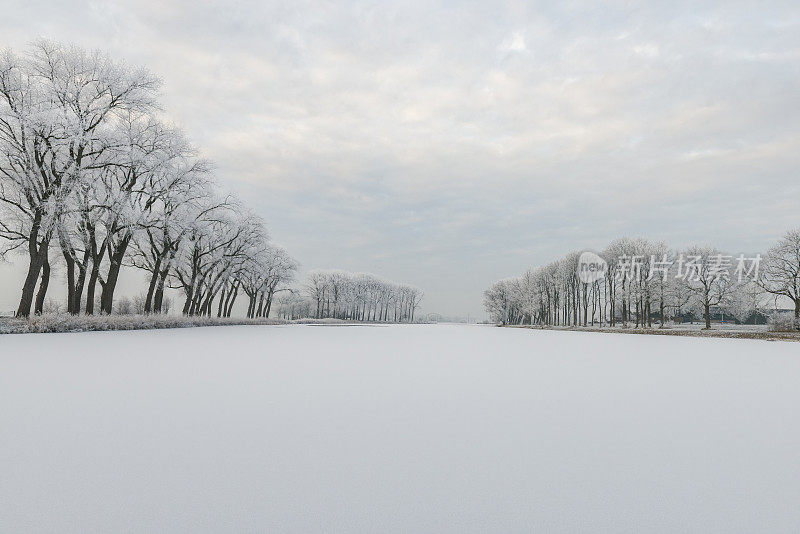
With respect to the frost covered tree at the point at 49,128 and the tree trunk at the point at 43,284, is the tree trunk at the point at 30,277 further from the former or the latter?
the tree trunk at the point at 43,284

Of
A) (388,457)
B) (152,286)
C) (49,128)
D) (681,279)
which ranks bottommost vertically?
(388,457)

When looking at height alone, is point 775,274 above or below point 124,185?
below

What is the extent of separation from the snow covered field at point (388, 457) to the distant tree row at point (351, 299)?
79926 mm

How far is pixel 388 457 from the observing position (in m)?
3.22

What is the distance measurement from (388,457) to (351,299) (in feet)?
306

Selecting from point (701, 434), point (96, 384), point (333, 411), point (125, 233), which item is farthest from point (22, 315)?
point (701, 434)

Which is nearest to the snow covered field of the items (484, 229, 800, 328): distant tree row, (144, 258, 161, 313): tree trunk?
(144, 258, 161, 313): tree trunk

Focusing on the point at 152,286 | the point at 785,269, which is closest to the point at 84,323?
the point at 152,286

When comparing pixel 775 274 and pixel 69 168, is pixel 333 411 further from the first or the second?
pixel 775 274

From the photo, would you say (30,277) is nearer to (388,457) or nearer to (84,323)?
(84,323)

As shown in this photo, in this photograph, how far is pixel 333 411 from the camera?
4.67 metres

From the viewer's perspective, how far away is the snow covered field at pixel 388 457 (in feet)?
7.59

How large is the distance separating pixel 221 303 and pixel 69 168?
27.8 meters

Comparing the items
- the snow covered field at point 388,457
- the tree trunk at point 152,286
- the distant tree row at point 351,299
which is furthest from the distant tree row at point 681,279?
the distant tree row at point 351,299
